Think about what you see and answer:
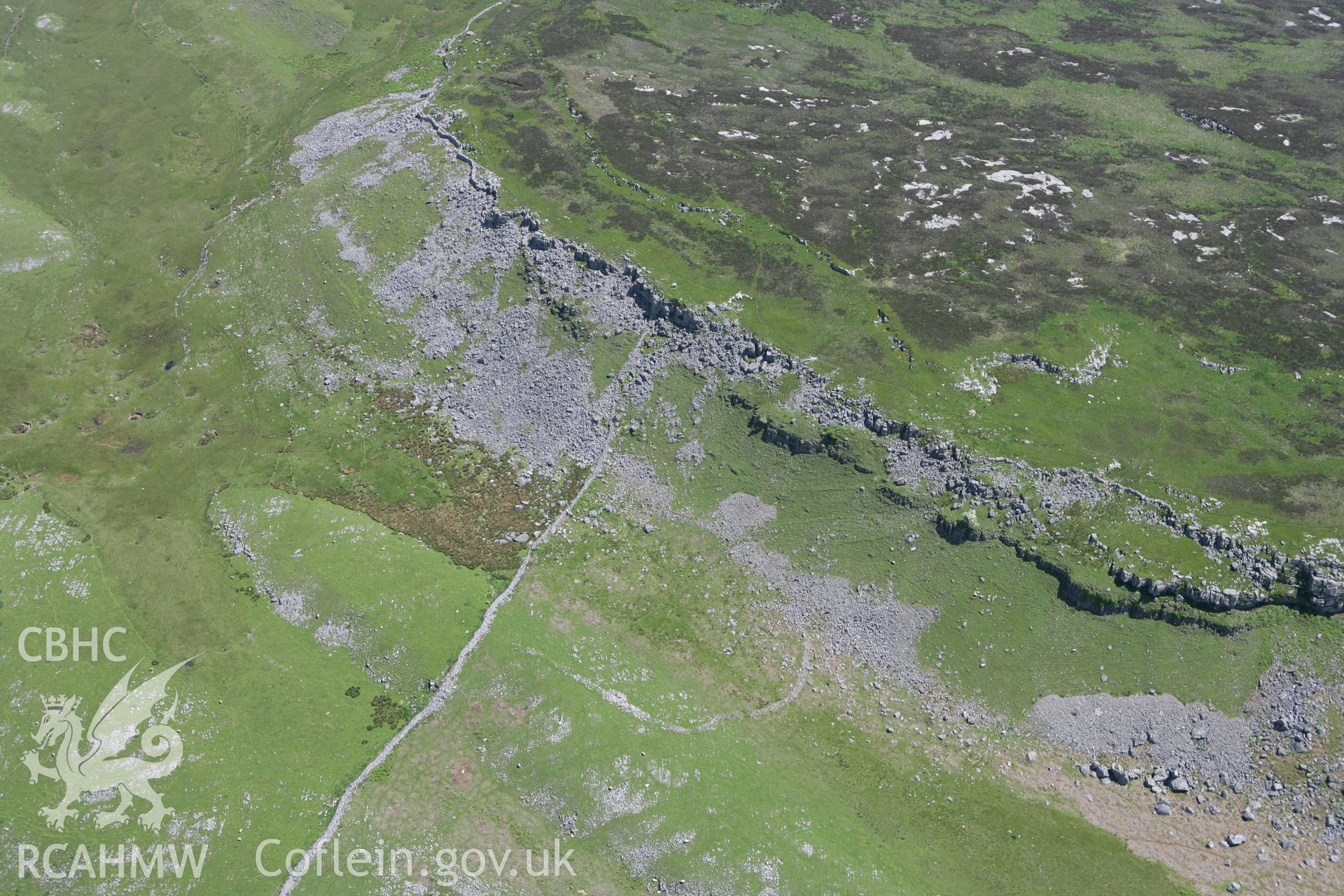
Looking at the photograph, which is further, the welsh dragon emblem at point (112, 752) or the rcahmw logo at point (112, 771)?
the welsh dragon emblem at point (112, 752)

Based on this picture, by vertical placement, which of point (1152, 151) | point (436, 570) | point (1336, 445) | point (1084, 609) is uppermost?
point (1152, 151)

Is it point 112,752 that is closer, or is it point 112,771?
point 112,771

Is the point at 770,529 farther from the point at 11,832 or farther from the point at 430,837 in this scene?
the point at 11,832

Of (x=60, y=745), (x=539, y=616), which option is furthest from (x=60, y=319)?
(x=539, y=616)

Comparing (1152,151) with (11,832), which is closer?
(11,832)
